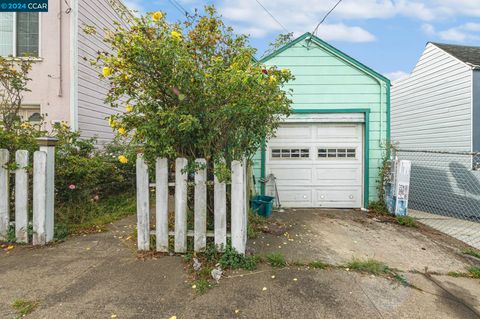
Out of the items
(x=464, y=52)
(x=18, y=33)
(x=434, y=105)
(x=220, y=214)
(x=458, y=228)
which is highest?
(x=464, y=52)

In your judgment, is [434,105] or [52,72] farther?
[434,105]

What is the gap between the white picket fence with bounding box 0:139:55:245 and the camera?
12.9 ft

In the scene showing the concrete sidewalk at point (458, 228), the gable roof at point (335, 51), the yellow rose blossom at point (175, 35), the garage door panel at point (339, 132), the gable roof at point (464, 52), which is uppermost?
the gable roof at point (464, 52)

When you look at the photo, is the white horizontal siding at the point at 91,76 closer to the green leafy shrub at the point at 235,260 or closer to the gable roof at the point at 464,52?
the green leafy shrub at the point at 235,260

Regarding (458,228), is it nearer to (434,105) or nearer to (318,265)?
(318,265)

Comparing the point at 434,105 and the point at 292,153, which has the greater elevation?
the point at 434,105

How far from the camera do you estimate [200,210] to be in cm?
359

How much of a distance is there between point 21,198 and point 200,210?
8.06 ft

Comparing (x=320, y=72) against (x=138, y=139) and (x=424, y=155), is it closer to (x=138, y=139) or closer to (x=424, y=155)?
(x=138, y=139)

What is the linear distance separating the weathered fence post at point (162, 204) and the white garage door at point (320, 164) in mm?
3626

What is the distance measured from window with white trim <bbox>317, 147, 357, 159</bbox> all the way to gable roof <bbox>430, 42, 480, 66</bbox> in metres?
4.56

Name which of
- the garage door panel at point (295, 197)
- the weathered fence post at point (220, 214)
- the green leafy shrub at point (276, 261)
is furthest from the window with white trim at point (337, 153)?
the weathered fence post at point (220, 214)

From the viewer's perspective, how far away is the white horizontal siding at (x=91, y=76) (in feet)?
23.2
